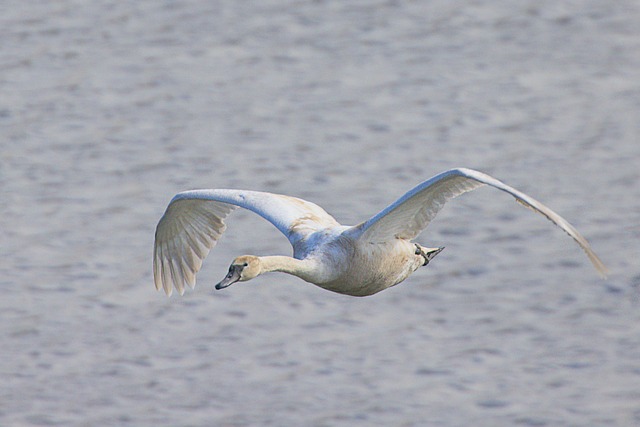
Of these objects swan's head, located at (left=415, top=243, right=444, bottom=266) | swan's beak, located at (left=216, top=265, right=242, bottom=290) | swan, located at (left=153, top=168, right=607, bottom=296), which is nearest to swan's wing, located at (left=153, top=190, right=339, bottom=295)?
swan, located at (left=153, top=168, right=607, bottom=296)

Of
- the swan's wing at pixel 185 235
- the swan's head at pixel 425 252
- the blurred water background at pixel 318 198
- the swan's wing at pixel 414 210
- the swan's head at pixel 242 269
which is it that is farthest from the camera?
the blurred water background at pixel 318 198

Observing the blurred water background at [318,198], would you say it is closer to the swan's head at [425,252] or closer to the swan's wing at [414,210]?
the swan's head at [425,252]

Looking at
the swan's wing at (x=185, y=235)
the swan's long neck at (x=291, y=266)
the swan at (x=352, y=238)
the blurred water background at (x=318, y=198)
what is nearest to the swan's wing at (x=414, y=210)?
the swan at (x=352, y=238)

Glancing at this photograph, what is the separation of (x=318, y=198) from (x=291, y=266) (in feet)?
31.7

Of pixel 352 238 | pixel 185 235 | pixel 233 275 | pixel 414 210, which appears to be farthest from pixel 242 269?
pixel 185 235

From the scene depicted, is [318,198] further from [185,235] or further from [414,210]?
[414,210]

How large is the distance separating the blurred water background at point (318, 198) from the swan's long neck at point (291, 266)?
5.76m

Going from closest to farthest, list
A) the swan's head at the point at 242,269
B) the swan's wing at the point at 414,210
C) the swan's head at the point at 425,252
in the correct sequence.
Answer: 1. the swan's wing at the point at 414,210
2. the swan's head at the point at 242,269
3. the swan's head at the point at 425,252

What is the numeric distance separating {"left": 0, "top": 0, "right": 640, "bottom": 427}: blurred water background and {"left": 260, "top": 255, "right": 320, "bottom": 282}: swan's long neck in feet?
18.9

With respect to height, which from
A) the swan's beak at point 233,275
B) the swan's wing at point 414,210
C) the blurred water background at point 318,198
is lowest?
the blurred water background at point 318,198

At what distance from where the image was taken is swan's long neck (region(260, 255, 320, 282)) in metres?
13.6

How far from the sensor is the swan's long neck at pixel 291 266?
44.6ft

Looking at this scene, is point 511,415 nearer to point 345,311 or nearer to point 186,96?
point 345,311

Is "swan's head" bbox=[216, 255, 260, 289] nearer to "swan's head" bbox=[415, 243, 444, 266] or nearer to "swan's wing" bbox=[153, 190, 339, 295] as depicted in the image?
"swan's head" bbox=[415, 243, 444, 266]
